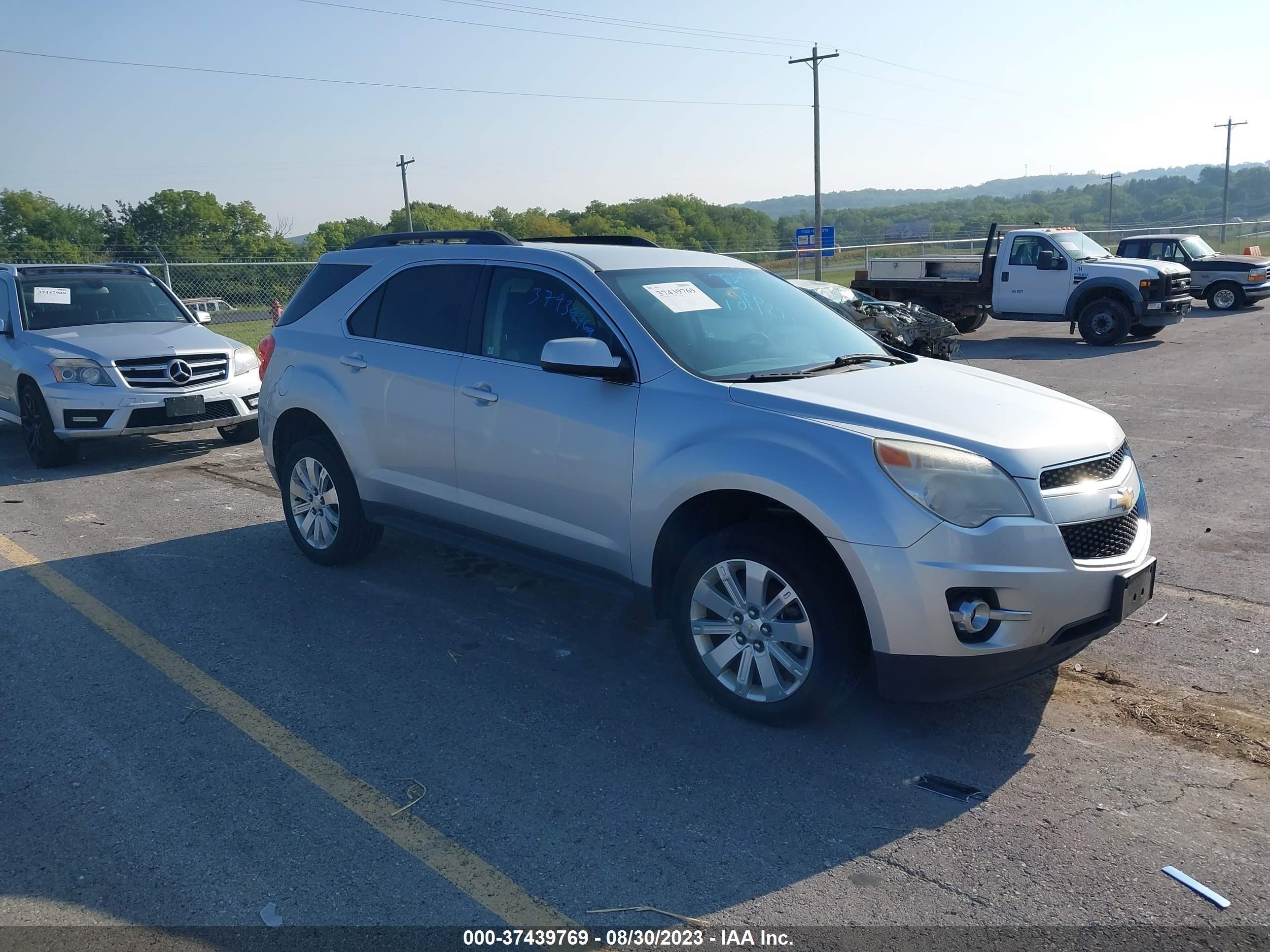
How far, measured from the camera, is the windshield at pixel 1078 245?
18.6 metres

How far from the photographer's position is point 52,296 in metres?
10.3

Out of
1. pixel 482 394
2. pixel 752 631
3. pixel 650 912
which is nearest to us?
pixel 650 912

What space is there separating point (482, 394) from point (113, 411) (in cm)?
581

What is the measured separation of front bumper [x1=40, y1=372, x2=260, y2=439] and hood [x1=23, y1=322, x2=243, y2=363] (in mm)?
355

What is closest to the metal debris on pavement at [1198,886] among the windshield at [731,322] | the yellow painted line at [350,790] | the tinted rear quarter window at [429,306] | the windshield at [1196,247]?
the yellow painted line at [350,790]

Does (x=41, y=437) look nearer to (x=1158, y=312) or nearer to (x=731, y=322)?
(x=731, y=322)

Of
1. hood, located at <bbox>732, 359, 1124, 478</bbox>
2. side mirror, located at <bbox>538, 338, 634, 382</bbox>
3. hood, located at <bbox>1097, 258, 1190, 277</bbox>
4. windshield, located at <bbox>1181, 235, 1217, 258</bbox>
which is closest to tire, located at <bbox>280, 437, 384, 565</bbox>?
side mirror, located at <bbox>538, 338, 634, 382</bbox>

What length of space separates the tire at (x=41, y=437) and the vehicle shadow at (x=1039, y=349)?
44.0ft

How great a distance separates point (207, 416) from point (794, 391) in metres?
7.29

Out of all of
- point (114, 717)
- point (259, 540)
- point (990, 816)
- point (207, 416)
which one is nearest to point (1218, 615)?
point (990, 816)

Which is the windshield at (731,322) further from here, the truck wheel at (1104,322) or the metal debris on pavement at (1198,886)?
the truck wheel at (1104,322)

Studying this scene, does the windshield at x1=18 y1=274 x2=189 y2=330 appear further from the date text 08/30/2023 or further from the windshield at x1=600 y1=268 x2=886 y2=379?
the date text 08/30/2023

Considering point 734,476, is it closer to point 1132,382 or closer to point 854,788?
point 854,788

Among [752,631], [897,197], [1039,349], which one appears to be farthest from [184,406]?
[897,197]
